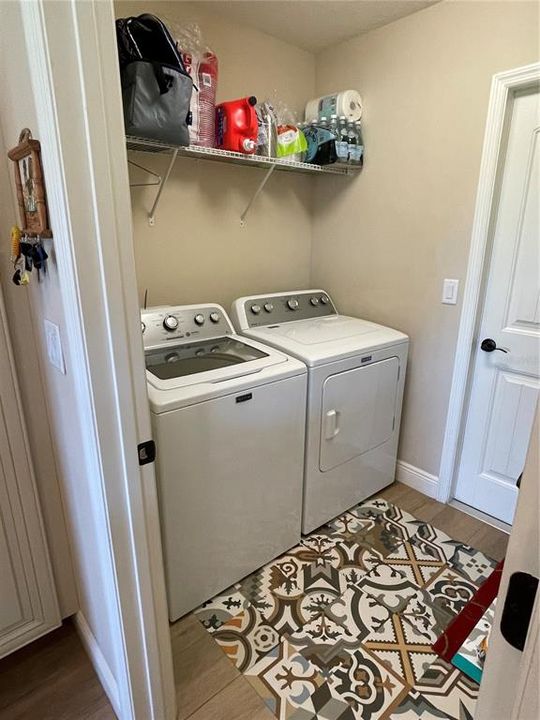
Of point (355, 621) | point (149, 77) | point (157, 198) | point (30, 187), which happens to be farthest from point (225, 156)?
point (355, 621)

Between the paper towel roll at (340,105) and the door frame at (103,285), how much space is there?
1.75 m

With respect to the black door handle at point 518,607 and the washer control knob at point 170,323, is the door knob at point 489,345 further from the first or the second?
the black door handle at point 518,607

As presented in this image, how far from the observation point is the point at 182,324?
78.2 inches

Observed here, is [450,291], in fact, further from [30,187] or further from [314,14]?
[30,187]

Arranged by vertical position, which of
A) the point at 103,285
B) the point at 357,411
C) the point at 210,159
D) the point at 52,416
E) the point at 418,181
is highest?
the point at 210,159

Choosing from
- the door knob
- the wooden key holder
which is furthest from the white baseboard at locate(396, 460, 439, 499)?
the wooden key holder

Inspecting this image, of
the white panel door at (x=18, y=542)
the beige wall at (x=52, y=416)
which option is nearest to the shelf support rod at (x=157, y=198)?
the beige wall at (x=52, y=416)

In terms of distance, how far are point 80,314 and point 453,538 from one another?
210 cm

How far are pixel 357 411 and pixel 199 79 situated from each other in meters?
1.69

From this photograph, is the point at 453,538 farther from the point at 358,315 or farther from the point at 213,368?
the point at 213,368

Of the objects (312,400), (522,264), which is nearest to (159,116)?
(312,400)

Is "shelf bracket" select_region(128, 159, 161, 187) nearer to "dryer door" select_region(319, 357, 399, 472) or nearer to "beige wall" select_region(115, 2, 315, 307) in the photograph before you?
"beige wall" select_region(115, 2, 315, 307)

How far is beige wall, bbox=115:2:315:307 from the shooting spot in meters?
2.08

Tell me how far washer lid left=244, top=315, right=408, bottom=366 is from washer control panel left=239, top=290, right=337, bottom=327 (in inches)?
2.2
